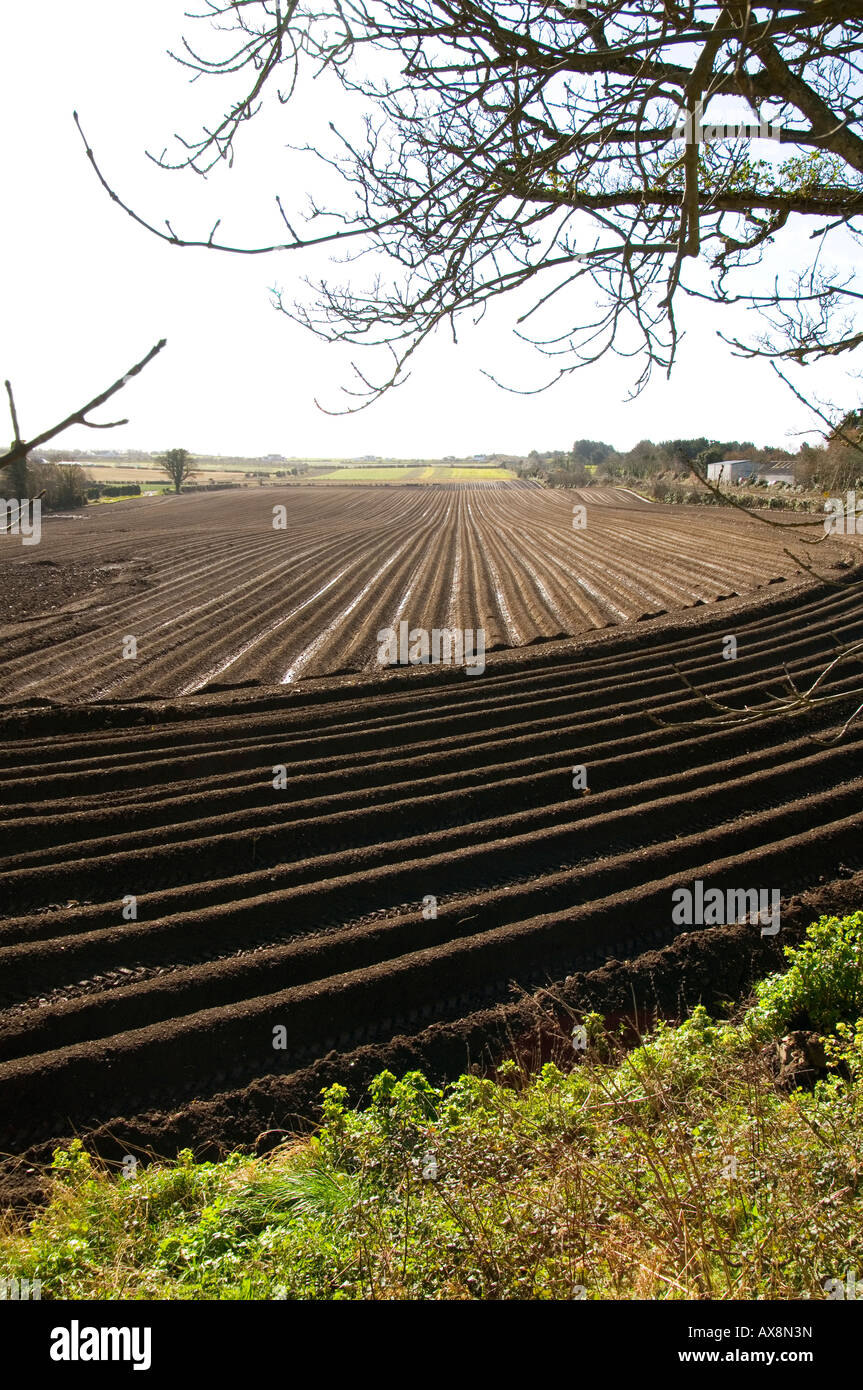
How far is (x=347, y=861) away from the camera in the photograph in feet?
22.6

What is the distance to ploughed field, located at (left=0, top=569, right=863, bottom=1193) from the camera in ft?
15.9

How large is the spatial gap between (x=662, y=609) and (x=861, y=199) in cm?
1259

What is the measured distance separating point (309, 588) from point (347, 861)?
12143 mm

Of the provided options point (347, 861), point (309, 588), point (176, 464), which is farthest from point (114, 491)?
point (347, 861)

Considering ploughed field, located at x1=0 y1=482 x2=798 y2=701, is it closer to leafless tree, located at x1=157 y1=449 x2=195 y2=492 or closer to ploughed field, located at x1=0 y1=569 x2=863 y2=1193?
ploughed field, located at x1=0 y1=569 x2=863 y2=1193

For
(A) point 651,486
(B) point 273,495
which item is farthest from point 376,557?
(B) point 273,495

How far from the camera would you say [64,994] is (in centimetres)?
545

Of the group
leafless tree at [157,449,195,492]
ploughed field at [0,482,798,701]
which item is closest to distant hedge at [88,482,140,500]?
leafless tree at [157,449,195,492]

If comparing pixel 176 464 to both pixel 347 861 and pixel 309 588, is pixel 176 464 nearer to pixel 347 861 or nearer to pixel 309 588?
pixel 309 588

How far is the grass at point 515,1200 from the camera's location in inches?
103

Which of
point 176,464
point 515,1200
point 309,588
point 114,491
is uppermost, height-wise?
point 176,464

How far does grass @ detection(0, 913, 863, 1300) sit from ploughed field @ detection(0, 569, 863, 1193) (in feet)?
2.27
